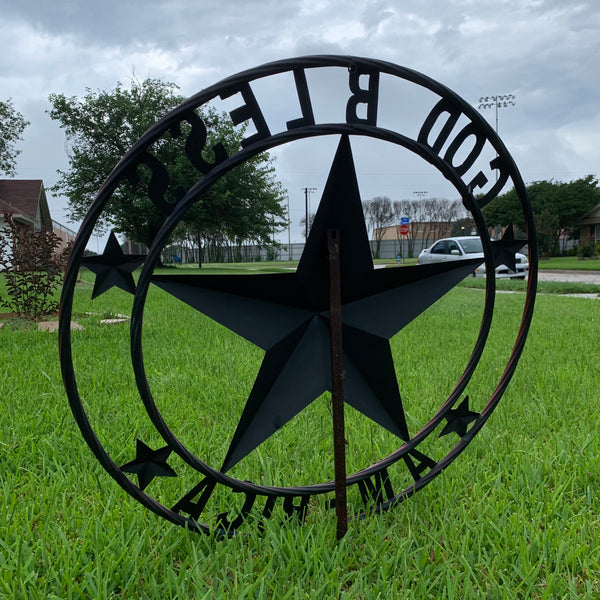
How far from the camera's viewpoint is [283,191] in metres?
24.6

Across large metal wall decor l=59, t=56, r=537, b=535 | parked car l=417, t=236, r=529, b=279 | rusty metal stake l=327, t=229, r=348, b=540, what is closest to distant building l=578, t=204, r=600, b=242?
parked car l=417, t=236, r=529, b=279

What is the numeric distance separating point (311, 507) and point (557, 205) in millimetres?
40941

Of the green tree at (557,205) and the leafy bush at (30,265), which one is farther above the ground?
the green tree at (557,205)

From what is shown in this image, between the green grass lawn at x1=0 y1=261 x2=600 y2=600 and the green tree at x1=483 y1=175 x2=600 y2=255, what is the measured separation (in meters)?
35.8

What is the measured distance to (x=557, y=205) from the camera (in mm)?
37188

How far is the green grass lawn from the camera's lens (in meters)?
1.25

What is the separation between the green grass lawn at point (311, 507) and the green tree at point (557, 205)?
1408 inches

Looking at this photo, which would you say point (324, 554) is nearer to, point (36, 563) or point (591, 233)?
point (36, 563)

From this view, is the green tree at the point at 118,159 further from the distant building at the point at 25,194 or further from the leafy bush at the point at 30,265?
the leafy bush at the point at 30,265

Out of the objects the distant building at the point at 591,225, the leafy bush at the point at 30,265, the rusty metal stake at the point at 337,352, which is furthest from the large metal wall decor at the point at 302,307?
the distant building at the point at 591,225

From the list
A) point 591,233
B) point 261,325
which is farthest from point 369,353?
point 591,233

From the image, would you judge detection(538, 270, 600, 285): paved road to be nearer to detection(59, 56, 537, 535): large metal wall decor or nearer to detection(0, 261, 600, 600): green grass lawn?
detection(0, 261, 600, 600): green grass lawn

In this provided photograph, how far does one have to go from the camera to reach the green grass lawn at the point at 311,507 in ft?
4.09

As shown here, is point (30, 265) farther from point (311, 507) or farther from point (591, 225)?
point (591, 225)
